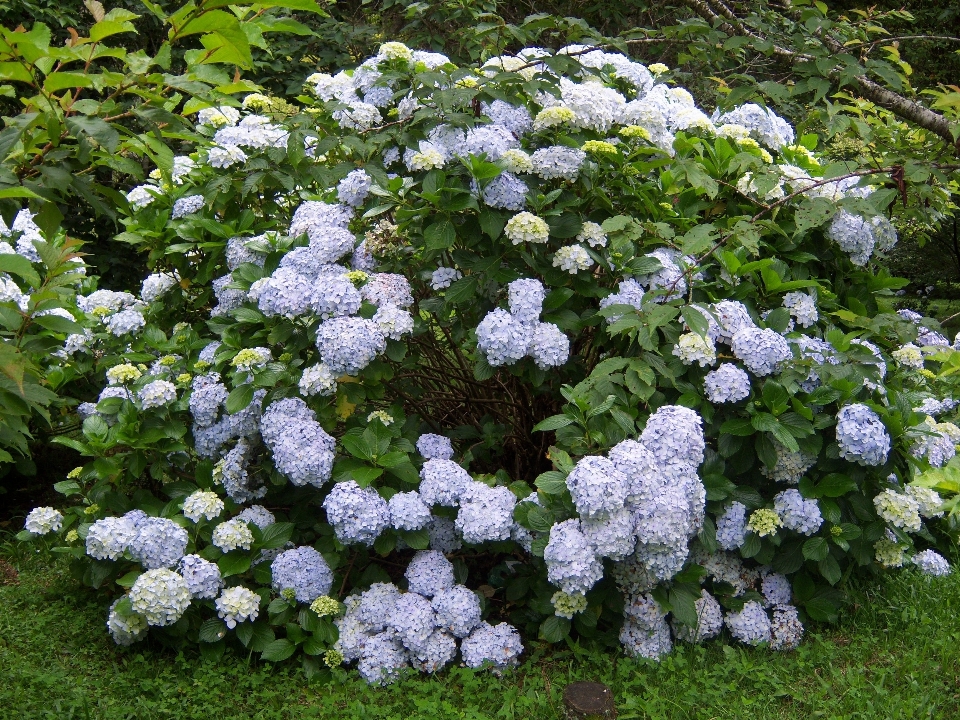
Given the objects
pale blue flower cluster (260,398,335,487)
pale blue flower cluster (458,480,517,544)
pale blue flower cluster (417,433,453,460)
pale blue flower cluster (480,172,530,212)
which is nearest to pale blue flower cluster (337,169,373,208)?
pale blue flower cluster (480,172,530,212)

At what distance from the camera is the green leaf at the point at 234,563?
3.21m

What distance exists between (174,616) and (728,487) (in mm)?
1973

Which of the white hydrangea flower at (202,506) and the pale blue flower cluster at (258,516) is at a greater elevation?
the white hydrangea flower at (202,506)

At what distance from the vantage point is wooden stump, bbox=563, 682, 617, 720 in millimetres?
2766

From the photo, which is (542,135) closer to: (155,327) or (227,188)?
(227,188)

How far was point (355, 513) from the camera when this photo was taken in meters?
3.07

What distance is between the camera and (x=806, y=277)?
3.60 metres

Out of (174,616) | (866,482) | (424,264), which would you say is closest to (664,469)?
(866,482)

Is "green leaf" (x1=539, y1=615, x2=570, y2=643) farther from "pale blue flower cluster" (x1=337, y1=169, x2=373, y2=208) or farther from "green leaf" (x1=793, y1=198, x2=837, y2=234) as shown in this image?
"pale blue flower cluster" (x1=337, y1=169, x2=373, y2=208)

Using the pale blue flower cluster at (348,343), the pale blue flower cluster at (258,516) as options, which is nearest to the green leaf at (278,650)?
the pale blue flower cluster at (258,516)

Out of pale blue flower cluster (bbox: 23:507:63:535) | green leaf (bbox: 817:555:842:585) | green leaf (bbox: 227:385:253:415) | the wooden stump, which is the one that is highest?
green leaf (bbox: 227:385:253:415)

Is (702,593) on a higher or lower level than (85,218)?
higher

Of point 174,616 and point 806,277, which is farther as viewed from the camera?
point 806,277

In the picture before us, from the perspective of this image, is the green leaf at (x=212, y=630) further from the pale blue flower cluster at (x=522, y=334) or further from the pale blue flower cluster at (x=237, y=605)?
the pale blue flower cluster at (x=522, y=334)
